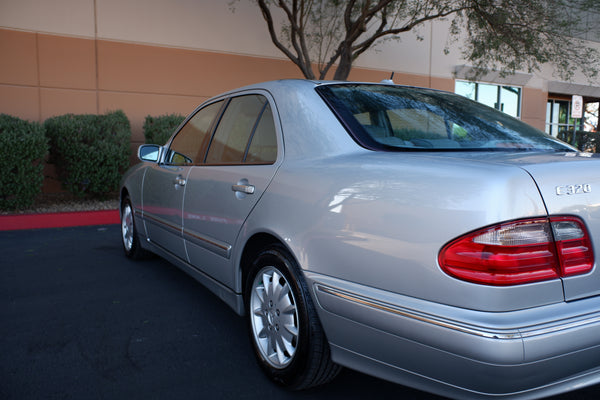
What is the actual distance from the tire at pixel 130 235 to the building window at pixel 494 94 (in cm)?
1173

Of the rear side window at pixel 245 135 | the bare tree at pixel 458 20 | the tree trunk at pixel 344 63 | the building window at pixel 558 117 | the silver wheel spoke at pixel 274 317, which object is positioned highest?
the bare tree at pixel 458 20

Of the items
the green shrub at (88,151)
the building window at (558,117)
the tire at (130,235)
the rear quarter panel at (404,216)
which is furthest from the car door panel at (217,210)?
the building window at (558,117)

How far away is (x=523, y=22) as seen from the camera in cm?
960

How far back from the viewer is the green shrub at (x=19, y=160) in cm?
695

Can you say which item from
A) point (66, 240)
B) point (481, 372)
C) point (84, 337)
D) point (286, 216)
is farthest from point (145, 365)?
point (66, 240)

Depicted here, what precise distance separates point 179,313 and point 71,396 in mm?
1200

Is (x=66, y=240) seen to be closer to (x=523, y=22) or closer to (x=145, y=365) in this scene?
(x=145, y=365)

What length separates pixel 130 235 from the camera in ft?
16.3

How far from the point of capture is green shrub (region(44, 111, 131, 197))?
7754 millimetres

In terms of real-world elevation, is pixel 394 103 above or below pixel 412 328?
above

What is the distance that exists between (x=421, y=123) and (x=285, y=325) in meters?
1.24

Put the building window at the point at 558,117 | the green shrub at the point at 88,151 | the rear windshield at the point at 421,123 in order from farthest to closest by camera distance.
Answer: the building window at the point at 558,117, the green shrub at the point at 88,151, the rear windshield at the point at 421,123

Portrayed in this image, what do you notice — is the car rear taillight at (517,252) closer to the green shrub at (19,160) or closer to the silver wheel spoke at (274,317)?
the silver wheel spoke at (274,317)

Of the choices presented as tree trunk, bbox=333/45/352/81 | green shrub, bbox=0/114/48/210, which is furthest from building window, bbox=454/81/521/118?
green shrub, bbox=0/114/48/210
